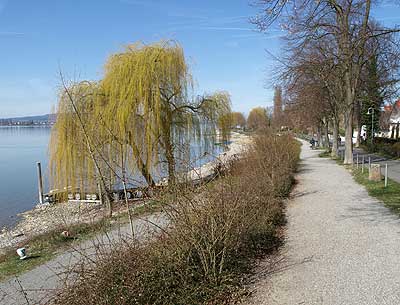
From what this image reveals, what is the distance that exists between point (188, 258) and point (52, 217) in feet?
52.9

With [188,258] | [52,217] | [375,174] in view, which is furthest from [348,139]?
[188,258]

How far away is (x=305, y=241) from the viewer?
25.3 feet

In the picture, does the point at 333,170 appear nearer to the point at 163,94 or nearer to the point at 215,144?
the point at 215,144

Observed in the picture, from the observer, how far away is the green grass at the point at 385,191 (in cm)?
1114

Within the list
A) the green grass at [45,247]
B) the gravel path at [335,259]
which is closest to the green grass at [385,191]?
the gravel path at [335,259]

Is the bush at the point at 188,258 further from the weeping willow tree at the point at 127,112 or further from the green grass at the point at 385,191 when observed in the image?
the weeping willow tree at the point at 127,112

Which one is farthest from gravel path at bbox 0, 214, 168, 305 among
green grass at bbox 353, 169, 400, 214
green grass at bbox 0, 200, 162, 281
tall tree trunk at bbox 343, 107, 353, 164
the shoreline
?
tall tree trunk at bbox 343, 107, 353, 164

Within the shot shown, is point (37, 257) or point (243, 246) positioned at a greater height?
point (243, 246)

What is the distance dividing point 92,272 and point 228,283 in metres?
1.85

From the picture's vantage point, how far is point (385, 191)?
13344 millimetres

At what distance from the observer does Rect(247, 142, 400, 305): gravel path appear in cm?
506

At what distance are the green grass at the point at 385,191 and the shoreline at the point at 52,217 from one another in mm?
4756

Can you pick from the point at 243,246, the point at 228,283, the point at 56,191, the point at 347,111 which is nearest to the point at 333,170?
the point at 347,111

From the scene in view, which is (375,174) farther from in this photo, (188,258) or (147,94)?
(188,258)
